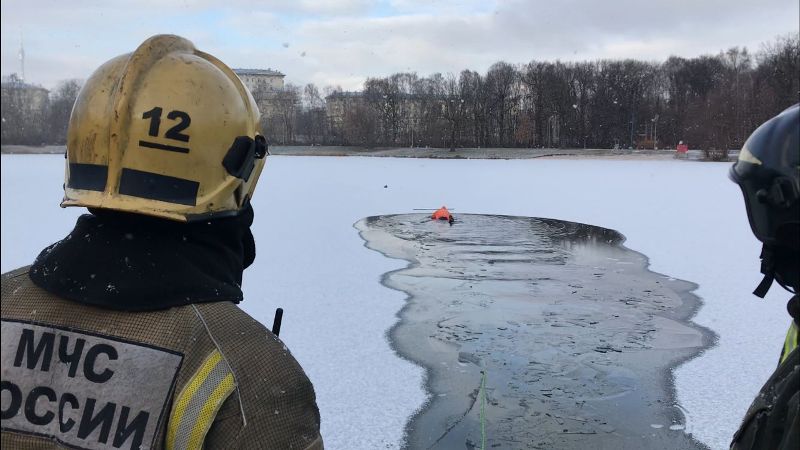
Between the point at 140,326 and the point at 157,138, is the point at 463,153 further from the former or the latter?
the point at 140,326

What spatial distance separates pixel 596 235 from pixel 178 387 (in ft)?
41.1

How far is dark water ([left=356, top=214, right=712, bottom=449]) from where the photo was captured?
4.05 metres

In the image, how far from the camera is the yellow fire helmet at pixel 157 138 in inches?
56.6

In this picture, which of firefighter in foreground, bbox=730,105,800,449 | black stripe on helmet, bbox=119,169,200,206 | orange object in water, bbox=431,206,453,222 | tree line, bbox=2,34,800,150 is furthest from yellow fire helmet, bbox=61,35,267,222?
tree line, bbox=2,34,800,150

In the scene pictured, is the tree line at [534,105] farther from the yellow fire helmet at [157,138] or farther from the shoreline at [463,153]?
the yellow fire helmet at [157,138]

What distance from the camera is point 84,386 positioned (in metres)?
1.25

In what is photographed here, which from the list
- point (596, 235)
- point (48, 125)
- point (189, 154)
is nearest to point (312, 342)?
point (48, 125)

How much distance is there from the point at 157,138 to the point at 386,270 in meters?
7.92

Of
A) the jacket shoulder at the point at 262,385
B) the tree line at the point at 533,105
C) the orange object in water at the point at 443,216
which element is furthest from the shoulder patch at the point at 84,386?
the tree line at the point at 533,105

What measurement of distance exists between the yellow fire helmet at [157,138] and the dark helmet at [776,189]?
1532 mm

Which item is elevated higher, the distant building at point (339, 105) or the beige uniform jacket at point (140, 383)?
the distant building at point (339, 105)

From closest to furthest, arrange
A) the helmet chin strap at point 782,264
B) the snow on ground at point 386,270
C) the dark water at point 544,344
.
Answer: the helmet chin strap at point 782,264 < the dark water at point 544,344 < the snow on ground at point 386,270

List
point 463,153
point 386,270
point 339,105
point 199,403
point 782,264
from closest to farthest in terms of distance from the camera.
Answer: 1. point 199,403
2. point 782,264
3. point 386,270
4. point 463,153
5. point 339,105

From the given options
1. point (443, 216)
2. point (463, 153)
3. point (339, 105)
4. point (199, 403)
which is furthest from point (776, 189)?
point (339, 105)
